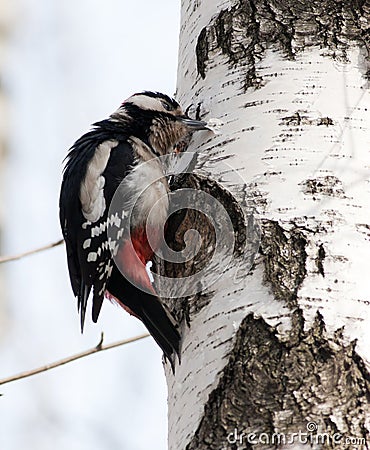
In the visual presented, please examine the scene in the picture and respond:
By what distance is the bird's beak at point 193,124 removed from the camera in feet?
6.73

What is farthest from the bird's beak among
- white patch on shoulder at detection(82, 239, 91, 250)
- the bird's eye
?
white patch on shoulder at detection(82, 239, 91, 250)

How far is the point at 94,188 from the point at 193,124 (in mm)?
480

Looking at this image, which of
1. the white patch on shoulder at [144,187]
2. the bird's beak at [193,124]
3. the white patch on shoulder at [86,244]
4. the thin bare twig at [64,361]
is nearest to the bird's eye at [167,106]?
the white patch on shoulder at [144,187]

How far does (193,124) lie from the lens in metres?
2.13

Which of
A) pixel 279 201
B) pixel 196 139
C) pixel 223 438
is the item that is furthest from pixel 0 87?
pixel 223 438

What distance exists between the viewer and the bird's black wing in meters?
2.34

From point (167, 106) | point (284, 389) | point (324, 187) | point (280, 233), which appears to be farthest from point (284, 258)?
Answer: point (167, 106)

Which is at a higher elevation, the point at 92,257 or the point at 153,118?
the point at 153,118

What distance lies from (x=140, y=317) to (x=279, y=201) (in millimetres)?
690

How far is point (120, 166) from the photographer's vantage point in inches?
99.7

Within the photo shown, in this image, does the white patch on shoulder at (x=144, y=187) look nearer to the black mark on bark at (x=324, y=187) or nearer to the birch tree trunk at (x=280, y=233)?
the birch tree trunk at (x=280, y=233)

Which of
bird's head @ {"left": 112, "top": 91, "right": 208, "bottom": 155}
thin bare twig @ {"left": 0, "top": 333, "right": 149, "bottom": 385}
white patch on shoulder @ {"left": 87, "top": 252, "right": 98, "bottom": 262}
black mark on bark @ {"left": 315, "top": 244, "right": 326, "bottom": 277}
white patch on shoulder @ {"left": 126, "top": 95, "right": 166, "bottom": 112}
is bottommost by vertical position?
thin bare twig @ {"left": 0, "top": 333, "right": 149, "bottom": 385}

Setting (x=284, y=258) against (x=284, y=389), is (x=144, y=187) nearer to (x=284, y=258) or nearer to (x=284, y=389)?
(x=284, y=258)

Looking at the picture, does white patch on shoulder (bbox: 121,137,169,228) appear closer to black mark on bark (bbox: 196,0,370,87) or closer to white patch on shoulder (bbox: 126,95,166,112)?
white patch on shoulder (bbox: 126,95,166,112)
